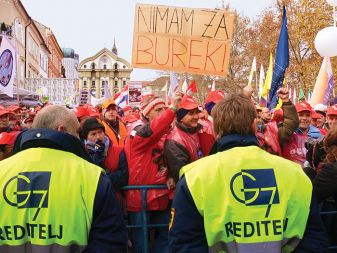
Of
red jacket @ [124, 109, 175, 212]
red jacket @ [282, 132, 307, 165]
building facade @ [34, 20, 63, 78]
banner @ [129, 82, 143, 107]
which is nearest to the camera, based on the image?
red jacket @ [124, 109, 175, 212]

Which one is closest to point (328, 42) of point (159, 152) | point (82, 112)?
point (82, 112)

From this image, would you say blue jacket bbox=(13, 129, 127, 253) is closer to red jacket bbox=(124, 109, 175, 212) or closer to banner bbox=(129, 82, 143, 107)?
red jacket bbox=(124, 109, 175, 212)

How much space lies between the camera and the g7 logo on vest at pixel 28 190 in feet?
8.59

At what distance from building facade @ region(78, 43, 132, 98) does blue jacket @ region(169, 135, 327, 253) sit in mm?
129901

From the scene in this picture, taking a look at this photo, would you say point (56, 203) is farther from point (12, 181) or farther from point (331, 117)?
point (331, 117)

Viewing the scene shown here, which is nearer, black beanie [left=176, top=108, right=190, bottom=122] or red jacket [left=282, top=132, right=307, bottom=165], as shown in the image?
black beanie [left=176, top=108, right=190, bottom=122]

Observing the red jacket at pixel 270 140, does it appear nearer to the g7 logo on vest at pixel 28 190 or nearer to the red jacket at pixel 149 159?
the red jacket at pixel 149 159

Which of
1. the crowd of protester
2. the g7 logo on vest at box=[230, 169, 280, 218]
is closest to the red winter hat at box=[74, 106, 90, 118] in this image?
the crowd of protester

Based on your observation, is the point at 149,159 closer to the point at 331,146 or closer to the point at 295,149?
the point at 331,146

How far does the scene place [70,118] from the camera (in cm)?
283

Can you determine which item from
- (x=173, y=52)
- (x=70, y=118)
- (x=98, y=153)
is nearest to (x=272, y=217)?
(x=70, y=118)

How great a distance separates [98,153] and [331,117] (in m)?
3.23

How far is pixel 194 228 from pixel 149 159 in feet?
7.51

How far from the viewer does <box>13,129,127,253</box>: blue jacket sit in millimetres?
2623
